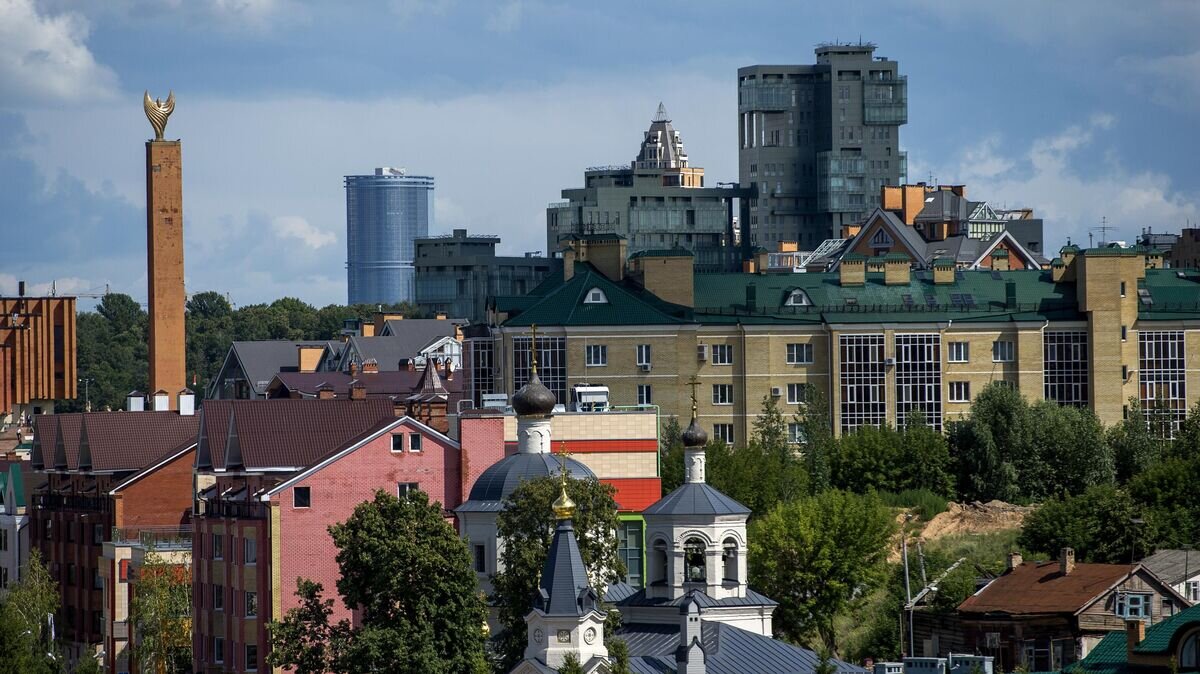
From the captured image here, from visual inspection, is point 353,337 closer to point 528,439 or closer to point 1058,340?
point 1058,340

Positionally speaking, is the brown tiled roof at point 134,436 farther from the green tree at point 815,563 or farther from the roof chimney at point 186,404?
the green tree at point 815,563

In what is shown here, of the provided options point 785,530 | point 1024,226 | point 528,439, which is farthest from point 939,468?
point 1024,226

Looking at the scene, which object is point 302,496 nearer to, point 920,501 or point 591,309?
point 920,501

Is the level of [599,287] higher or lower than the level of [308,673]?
higher

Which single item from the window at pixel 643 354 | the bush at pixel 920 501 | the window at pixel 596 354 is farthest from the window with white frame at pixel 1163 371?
the window at pixel 596 354

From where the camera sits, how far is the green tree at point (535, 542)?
63781mm

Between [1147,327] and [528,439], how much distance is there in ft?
190

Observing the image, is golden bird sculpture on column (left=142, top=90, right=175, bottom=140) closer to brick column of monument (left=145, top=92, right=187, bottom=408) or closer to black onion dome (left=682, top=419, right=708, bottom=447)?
brick column of monument (left=145, top=92, right=187, bottom=408)

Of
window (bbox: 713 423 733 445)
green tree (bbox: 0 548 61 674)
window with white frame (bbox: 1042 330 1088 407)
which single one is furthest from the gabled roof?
green tree (bbox: 0 548 61 674)

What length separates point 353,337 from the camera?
165875mm

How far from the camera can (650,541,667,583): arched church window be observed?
224 feet

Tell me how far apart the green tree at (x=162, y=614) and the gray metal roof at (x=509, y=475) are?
1242 cm

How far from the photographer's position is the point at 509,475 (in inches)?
2872

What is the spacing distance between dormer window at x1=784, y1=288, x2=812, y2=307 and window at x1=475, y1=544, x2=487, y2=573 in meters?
55.4
